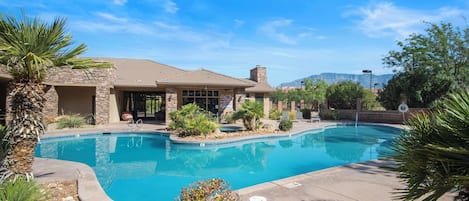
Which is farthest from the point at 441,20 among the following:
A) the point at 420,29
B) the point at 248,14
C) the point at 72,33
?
the point at 72,33

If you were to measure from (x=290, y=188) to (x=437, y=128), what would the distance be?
10.3 ft

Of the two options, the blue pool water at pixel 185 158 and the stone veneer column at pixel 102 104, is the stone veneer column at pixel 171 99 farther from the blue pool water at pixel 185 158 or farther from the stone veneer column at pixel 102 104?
the stone veneer column at pixel 102 104

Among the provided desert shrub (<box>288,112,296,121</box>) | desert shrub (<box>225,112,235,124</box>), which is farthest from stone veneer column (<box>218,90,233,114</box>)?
desert shrub (<box>288,112,296,121</box>)

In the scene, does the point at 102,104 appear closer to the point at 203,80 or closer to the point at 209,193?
the point at 203,80

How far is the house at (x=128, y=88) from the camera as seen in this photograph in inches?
691

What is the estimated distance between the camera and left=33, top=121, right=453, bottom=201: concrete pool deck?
499 centimetres

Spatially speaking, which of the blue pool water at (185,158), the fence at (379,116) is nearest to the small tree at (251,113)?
the blue pool water at (185,158)

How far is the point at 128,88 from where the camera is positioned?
20.3 m

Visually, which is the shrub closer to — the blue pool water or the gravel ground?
the blue pool water

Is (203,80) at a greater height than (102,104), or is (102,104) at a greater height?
(203,80)

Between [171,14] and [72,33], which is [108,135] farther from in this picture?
[72,33]

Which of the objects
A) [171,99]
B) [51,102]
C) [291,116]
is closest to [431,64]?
[291,116]

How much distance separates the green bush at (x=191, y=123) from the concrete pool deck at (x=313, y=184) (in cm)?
619

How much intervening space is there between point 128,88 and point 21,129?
16457 mm
